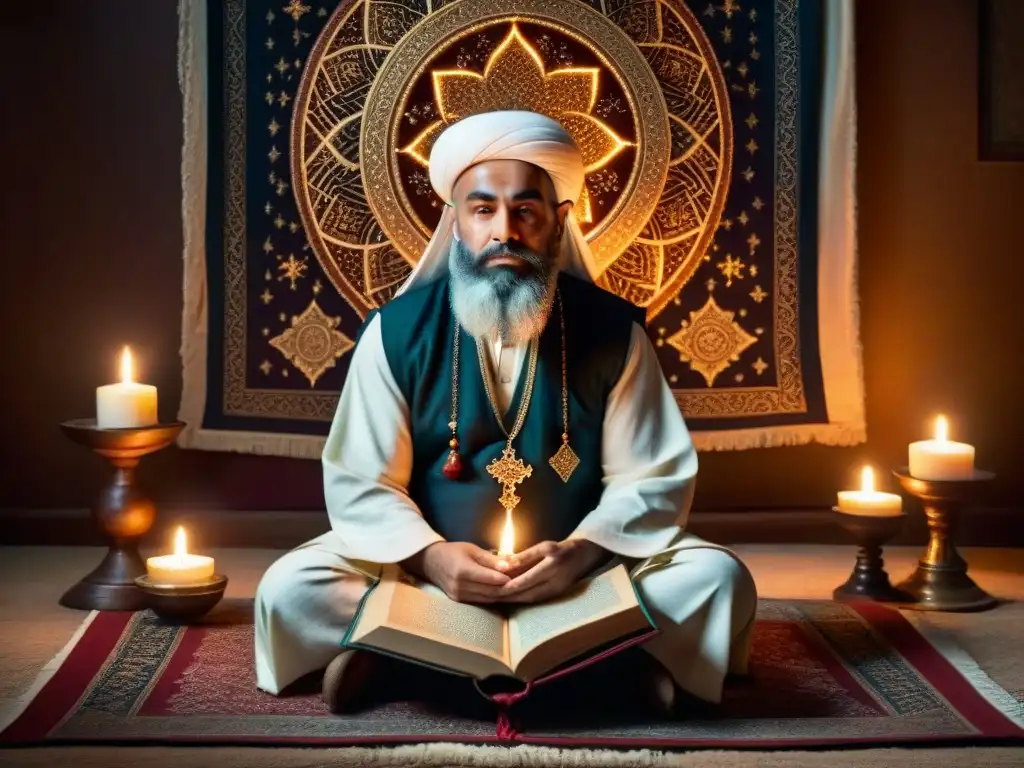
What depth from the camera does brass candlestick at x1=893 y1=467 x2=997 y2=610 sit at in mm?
3420

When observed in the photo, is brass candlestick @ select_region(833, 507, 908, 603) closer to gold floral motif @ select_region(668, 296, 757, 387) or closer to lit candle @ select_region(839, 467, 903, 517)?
lit candle @ select_region(839, 467, 903, 517)

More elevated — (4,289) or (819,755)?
(4,289)

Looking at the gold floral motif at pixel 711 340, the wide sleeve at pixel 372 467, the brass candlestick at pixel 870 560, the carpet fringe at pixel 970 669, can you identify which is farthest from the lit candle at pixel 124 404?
the carpet fringe at pixel 970 669

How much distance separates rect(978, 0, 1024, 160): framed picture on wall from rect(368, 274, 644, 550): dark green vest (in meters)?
1.95

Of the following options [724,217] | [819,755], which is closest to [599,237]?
[724,217]

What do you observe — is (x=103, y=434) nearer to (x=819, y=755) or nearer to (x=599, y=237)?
(x=599, y=237)

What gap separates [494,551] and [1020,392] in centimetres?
235

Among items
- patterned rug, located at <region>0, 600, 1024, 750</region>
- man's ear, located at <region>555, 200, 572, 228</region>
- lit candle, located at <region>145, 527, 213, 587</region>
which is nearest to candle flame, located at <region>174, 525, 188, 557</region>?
lit candle, located at <region>145, 527, 213, 587</region>

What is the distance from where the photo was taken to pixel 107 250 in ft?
13.6

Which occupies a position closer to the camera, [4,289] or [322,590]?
[322,590]

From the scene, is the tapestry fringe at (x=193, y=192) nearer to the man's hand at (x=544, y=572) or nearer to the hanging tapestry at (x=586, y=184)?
the hanging tapestry at (x=586, y=184)

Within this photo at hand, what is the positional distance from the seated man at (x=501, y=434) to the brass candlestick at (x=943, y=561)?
101cm

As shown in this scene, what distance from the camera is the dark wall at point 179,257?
4.11m

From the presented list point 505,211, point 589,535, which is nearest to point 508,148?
point 505,211
